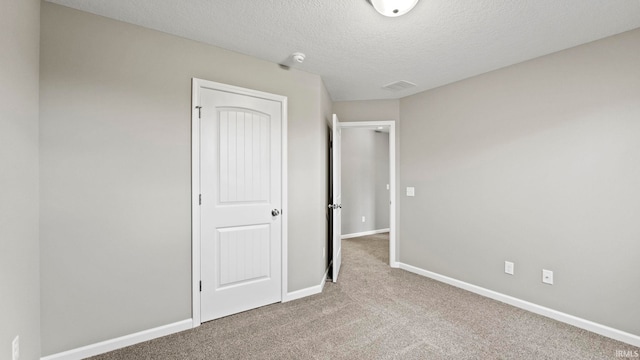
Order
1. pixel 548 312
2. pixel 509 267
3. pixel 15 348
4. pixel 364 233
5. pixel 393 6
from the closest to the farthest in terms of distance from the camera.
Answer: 1. pixel 15 348
2. pixel 393 6
3. pixel 548 312
4. pixel 509 267
5. pixel 364 233

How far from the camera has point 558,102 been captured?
2.37 m

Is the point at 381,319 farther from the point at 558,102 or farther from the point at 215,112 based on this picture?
the point at 558,102

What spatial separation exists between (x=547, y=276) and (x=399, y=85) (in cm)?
253

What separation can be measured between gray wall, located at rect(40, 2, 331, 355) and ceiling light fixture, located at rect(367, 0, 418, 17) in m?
1.40

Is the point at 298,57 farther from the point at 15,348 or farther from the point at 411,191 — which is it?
the point at 15,348

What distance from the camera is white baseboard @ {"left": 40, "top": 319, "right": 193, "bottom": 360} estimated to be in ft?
5.80

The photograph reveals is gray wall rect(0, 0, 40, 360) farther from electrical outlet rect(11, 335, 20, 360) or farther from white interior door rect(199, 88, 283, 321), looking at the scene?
white interior door rect(199, 88, 283, 321)

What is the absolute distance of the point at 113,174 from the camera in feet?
6.26

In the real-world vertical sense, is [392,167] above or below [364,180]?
above

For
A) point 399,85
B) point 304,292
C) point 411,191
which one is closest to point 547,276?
point 411,191

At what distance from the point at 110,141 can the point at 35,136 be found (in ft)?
1.22

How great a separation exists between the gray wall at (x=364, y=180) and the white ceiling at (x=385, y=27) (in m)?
3.22

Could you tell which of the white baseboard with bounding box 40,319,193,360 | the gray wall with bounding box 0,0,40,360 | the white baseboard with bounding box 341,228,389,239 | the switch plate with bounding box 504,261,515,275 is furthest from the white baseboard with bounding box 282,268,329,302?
the white baseboard with bounding box 341,228,389,239

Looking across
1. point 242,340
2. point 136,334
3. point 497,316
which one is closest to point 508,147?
point 497,316
